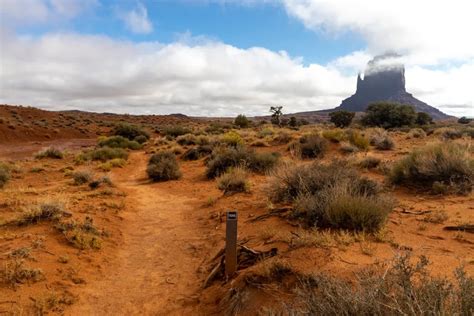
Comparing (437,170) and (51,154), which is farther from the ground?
(437,170)

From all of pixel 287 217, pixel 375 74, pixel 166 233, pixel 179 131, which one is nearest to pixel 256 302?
pixel 287 217

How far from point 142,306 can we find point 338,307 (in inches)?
131

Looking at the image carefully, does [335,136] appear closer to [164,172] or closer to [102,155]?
[164,172]

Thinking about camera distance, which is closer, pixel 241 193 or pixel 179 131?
pixel 241 193

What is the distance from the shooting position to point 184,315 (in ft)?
15.4

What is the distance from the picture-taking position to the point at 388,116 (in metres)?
34.6

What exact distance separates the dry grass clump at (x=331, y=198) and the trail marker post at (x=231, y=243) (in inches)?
57.4

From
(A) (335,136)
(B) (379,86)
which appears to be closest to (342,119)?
(A) (335,136)

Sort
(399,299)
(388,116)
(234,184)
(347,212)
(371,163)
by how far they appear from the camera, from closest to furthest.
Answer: (399,299) < (347,212) < (234,184) < (371,163) < (388,116)

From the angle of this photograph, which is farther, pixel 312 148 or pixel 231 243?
pixel 312 148

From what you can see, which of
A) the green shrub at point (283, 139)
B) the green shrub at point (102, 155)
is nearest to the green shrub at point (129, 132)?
the green shrub at point (102, 155)

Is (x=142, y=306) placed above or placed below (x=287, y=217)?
below

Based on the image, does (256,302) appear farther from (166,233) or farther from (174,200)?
(174,200)

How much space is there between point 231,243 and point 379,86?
154364 millimetres
